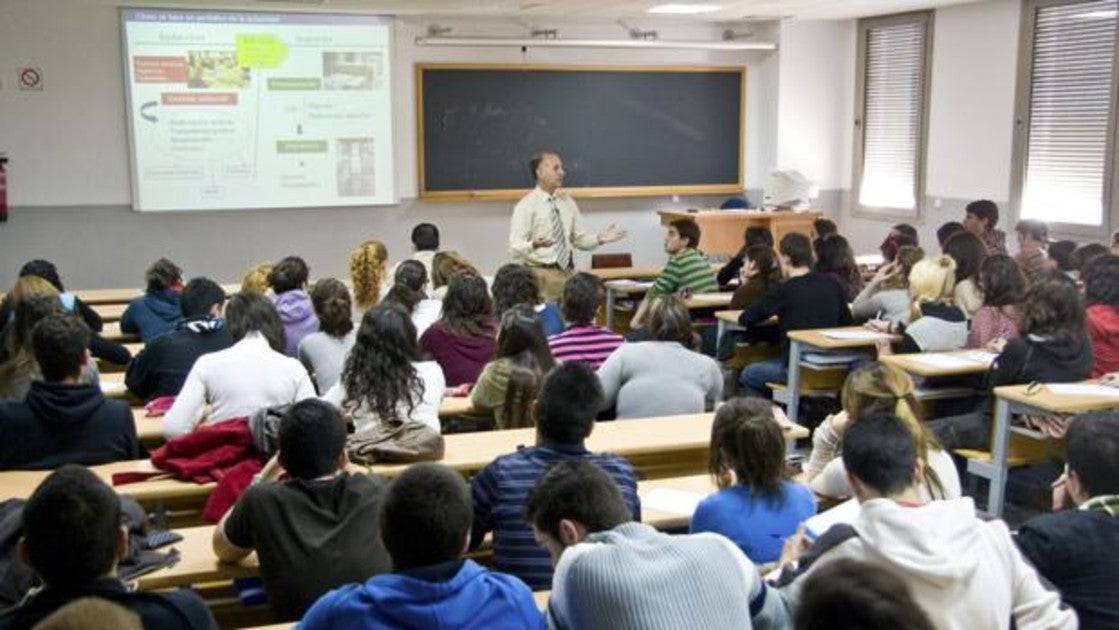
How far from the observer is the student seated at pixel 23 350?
160 inches

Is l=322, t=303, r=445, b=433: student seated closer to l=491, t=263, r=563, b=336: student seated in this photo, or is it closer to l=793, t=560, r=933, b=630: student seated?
l=491, t=263, r=563, b=336: student seated

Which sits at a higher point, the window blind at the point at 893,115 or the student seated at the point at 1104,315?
the window blind at the point at 893,115

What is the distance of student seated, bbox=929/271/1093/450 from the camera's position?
15.2 feet

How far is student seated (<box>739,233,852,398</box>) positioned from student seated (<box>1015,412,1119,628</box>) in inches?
138

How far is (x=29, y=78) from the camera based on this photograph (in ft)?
26.5

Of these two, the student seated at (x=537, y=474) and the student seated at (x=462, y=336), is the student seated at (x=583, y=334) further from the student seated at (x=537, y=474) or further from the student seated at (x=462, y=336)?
the student seated at (x=537, y=474)

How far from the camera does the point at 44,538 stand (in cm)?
194

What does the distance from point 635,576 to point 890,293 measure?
15.8 feet

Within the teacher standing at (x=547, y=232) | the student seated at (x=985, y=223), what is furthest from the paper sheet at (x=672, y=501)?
the student seated at (x=985, y=223)

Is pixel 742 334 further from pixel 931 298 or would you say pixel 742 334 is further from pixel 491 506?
pixel 491 506

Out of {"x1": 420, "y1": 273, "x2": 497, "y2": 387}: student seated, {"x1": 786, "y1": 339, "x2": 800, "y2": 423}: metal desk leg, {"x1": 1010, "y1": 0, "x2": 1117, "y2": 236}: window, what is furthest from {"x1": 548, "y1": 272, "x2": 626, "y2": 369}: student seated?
{"x1": 1010, "y1": 0, "x2": 1117, "y2": 236}: window

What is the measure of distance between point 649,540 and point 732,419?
2.90 ft

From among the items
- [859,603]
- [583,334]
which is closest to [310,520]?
[859,603]

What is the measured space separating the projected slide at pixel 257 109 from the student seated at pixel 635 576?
7.26 meters
